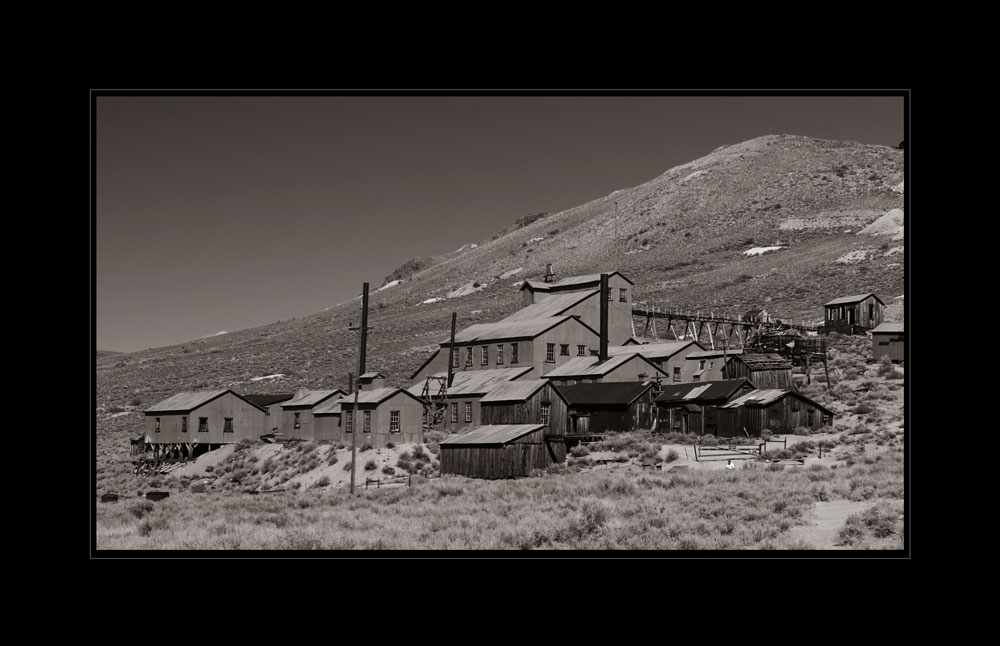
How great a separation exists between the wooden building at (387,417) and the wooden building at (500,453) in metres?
6.32

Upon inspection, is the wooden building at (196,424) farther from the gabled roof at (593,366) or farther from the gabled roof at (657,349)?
the gabled roof at (657,349)

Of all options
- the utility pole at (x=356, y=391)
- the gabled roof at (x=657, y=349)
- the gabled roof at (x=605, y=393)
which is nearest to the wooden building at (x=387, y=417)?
the utility pole at (x=356, y=391)

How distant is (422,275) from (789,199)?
5368cm

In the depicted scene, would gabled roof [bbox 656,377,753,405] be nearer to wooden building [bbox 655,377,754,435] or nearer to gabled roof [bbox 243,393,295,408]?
wooden building [bbox 655,377,754,435]

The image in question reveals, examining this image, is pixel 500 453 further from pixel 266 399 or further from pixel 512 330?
pixel 266 399

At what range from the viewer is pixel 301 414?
46.5 meters

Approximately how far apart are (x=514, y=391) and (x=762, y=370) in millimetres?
11051

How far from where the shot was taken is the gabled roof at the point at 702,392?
127 ft

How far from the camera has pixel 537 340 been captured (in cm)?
5000

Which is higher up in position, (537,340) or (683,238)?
(683,238)

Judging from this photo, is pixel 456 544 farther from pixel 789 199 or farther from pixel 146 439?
pixel 789 199

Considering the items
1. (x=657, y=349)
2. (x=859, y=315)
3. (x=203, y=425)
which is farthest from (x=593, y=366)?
(x=859, y=315)
